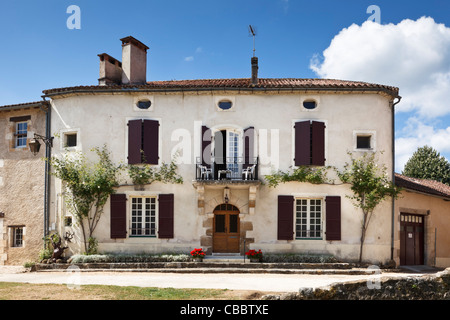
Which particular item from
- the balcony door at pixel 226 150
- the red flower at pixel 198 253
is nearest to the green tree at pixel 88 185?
the balcony door at pixel 226 150

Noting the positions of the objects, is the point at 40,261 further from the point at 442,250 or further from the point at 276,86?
the point at 442,250

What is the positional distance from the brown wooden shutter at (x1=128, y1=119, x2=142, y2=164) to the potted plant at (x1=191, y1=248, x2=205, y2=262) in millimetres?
3864

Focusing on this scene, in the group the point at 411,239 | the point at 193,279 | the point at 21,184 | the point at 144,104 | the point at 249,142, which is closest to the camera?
the point at 193,279

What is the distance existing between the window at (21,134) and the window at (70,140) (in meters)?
1.89

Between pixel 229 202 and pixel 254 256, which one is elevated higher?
pixel 229 202

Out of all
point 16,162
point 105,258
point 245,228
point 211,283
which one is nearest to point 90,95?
point 16,162

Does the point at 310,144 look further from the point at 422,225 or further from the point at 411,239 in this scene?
the point at 422,225

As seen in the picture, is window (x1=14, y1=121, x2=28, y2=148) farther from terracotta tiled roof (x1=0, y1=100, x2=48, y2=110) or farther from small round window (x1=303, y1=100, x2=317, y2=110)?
small round window (x1=303, y1=100, x2=317, y2=110)

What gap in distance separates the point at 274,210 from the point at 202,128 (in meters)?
3.95

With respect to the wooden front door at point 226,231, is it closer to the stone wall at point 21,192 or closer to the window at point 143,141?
the window at point 143,141

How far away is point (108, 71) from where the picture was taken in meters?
18.2

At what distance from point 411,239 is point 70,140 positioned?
549 inches

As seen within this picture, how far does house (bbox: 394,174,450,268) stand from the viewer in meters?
17.4

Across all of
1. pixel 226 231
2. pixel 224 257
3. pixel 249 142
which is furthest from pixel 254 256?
pixel 249 142
